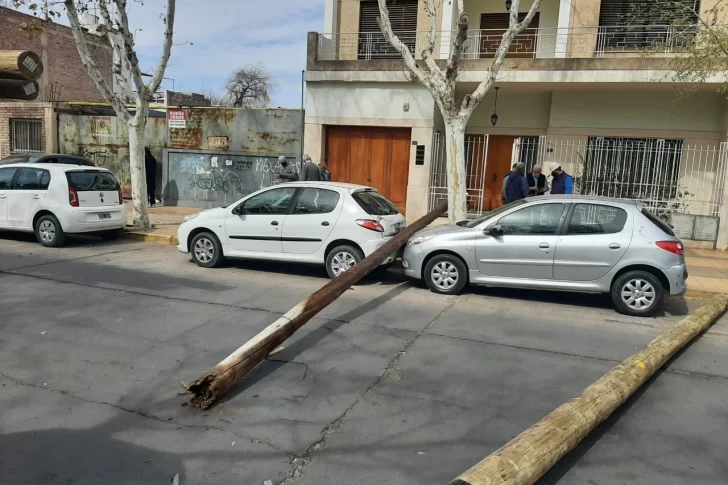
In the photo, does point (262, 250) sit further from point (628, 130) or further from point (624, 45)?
point (624, 45)

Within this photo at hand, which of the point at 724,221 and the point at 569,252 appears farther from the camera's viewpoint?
the point at 724,221

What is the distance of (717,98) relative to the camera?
13.5 meters

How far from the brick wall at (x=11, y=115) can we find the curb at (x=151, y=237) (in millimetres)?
9696

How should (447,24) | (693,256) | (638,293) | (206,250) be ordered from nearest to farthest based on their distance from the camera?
(638,293)
(206,250)
(693,256)
(447,24)

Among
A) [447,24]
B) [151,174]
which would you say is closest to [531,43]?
[447,24]

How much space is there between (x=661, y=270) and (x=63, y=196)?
33.5 feet

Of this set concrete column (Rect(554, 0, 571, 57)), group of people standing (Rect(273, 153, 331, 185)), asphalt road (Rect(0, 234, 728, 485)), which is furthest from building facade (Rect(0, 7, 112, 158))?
concrete column (Rect(554, 0, 571, 57))

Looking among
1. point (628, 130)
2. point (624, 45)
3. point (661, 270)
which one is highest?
point (624, 45)

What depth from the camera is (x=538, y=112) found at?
1543cm

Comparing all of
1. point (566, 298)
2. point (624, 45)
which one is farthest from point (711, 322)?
point (624, 45)

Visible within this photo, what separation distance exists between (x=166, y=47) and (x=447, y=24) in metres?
7.33

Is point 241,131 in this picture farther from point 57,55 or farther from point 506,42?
point 57,55

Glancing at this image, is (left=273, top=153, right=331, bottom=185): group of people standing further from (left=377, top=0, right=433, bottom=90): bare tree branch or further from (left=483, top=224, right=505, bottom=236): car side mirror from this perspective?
(left=483, top=224, right=505, bottom=236): car side mirror

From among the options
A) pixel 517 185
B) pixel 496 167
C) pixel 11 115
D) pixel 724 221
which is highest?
pixel 11 115
